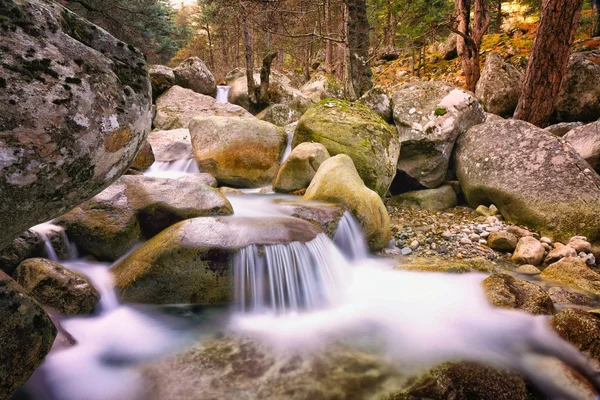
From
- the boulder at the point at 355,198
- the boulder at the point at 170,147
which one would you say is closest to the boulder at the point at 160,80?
the boulder at the point at 170,147

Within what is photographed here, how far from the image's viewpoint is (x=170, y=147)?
9.30m

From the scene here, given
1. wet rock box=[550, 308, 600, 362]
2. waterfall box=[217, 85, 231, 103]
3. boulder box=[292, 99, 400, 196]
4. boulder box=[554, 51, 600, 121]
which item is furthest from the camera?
waterfall box=[217, 85, 231, 103]

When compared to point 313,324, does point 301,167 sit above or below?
above

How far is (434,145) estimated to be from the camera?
7629 mm

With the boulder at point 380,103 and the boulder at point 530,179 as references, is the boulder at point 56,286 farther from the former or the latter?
the boulder at point 380,103

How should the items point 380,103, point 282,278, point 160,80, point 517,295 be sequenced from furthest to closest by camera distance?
point 160,80
point 380,103
point 282,278
point 517,295

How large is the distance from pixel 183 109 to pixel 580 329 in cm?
1327

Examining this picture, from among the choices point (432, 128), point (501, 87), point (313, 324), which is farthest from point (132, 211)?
point (501, 87)

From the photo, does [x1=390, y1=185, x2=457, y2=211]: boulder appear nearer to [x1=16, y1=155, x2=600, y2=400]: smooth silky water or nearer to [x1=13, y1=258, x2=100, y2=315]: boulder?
[x1=16, y1=155, x2=600, y2=400]: smooth silky water

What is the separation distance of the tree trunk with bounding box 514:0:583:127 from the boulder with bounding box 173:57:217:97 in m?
12.9

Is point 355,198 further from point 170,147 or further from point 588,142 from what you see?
point 170,147

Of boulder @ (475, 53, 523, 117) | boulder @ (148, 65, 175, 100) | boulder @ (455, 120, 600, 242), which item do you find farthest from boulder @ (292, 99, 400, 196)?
boulder @ (148, 65, 175, 100)

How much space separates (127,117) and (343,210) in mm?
4049

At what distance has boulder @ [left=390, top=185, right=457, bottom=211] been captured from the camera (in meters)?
7.63
